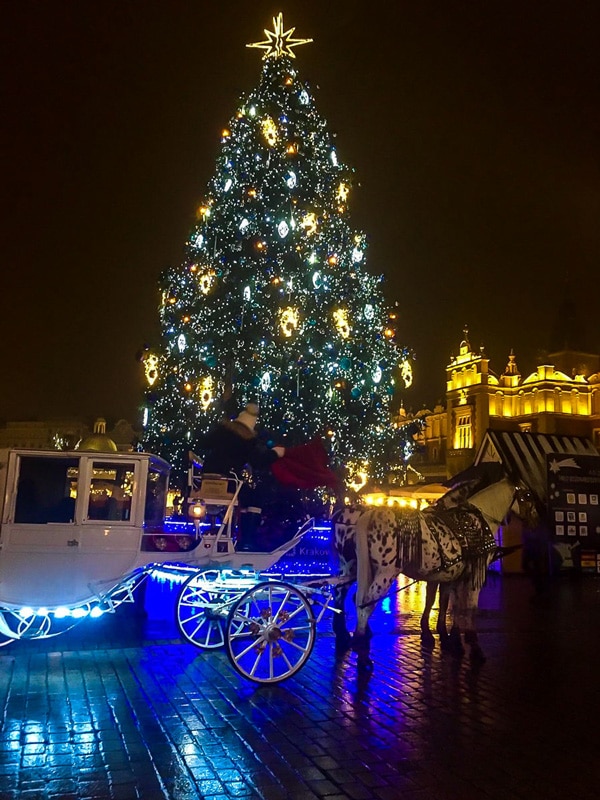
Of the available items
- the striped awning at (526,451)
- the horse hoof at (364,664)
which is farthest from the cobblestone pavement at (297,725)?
the striped awning at (526,451)

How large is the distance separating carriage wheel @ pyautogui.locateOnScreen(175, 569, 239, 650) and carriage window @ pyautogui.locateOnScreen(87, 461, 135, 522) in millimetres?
1153

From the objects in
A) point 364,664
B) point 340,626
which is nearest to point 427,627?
point 340,626

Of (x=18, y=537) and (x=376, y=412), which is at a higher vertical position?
(x=376, y=412)

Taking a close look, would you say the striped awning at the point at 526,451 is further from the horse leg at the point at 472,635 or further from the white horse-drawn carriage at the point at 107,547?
the white horse-drawn carriage at the point at 107,547

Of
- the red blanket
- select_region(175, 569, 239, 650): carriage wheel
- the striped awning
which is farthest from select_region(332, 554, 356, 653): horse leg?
the striped awning

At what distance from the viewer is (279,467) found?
8102mm

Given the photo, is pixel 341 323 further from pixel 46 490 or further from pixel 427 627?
pixel 46 490

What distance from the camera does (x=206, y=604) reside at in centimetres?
909

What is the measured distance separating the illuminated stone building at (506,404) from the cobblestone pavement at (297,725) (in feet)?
240

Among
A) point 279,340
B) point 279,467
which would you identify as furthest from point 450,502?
point 279,340

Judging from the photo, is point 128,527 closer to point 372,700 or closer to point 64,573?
point 64,573

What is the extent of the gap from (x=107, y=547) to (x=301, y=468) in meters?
2.19

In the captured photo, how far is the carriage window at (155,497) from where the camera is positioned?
892 centimetres

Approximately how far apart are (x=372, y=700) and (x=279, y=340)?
45.8 feet
